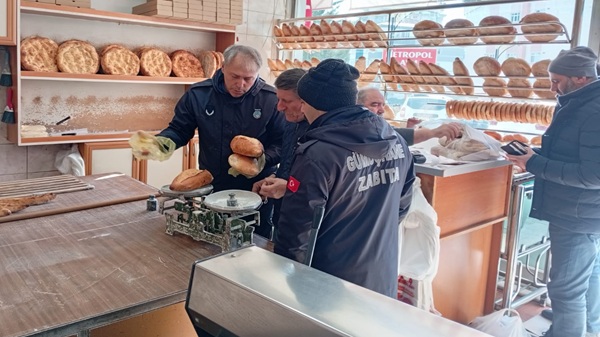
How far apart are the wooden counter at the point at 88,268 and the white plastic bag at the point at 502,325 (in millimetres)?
1793

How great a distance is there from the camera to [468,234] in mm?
2916

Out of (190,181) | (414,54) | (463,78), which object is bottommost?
(190,181)

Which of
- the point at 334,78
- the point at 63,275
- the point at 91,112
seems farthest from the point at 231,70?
the point at 91,112

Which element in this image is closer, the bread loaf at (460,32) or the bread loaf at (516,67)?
the bread loaf at (516,67)

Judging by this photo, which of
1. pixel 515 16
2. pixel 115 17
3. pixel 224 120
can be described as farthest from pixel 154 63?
pixel 515 16

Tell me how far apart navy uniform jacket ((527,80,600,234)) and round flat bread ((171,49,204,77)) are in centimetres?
282

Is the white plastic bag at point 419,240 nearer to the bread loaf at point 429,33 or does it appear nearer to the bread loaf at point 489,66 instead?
the bread loaf at point 489,66

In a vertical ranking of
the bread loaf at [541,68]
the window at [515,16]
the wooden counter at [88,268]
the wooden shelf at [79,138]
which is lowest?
the wooden counter at [88,268]

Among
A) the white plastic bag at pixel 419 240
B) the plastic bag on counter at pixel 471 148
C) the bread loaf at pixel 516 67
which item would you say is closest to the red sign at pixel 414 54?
the bread loaf at pixel 516 67

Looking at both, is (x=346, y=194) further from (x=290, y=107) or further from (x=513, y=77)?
(x=513, y=77)

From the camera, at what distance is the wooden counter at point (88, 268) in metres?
1.20

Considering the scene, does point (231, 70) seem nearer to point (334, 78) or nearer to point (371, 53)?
point (334, 78)

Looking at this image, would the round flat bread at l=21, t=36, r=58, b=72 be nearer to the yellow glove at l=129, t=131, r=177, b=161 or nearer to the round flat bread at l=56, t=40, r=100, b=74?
the round flat bread at l=56, t=40, r=100, b=74

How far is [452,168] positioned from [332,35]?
7.40 ft
